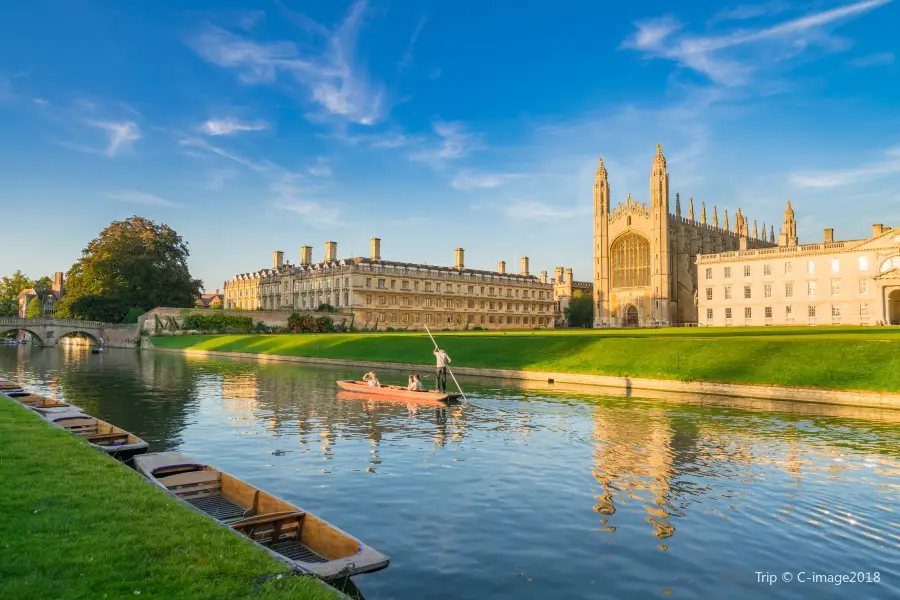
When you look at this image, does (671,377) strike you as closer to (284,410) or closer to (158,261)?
(284,410)

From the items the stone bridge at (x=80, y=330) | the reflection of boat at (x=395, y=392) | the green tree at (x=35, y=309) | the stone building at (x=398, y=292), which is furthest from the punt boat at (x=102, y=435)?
the green tree at (x=35, y=309)

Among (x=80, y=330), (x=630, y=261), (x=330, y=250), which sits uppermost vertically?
(x=330, y=250)

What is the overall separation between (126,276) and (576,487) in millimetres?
89764

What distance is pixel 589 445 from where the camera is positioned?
52.4 ft

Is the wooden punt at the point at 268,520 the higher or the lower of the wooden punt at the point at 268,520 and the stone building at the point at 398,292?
the lower

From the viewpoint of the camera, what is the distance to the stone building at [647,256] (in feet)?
308

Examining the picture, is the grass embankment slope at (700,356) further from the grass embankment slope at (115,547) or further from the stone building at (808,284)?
the stone building at (808,284)

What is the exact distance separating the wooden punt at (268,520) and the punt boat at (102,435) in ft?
5.15

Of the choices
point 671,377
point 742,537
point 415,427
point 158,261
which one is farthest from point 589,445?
point 158,261

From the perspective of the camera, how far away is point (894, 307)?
221 feet

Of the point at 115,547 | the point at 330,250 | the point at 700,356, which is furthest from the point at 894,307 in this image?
the point at 330,250

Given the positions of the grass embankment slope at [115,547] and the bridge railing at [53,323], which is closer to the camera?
the grass embankment slope at [115,547]

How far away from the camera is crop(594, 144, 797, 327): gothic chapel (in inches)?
3701

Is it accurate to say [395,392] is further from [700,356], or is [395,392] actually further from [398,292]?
[398,292]
